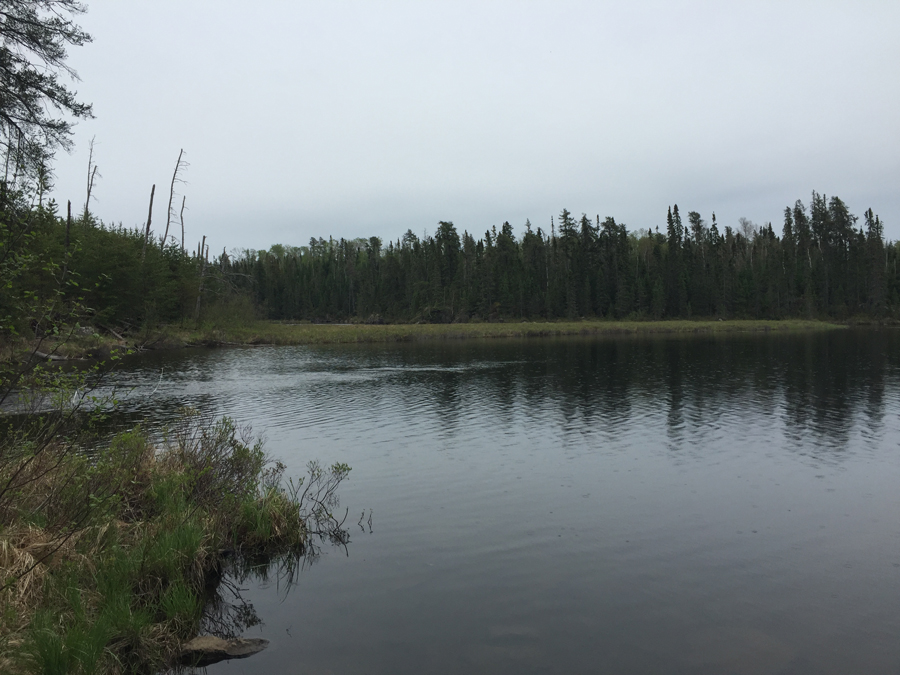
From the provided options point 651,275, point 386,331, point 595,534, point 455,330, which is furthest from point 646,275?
point 595,534

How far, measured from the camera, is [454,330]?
81938 mm

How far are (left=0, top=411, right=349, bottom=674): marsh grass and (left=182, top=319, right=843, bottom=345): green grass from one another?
177 feet

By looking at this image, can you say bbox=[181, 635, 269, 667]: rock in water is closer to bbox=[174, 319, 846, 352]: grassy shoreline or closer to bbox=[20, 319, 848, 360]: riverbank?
bbox=[20, 319, 848, 360]: riverbank

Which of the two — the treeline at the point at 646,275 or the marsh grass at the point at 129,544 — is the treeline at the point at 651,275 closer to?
the treeline at the point at 646,275

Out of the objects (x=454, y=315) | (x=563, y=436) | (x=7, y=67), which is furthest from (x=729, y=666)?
(x=454, y=315)

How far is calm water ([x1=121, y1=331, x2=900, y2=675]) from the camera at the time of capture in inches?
287

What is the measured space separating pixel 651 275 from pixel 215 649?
105 m

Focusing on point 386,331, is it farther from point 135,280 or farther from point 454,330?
point 135,280

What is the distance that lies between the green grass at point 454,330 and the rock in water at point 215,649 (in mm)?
58343

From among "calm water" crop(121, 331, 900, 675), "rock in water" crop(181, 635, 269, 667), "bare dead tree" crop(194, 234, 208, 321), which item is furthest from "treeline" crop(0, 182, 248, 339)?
"rock in water" crop(181, 635, 269, 667)

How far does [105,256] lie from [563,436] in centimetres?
4406

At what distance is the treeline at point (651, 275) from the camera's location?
325 ft

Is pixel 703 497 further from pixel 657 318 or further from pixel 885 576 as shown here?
pixel 657 318

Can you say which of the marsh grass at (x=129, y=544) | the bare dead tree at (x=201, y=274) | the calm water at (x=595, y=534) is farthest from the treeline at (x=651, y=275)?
the marsh grass at (x=129, y=544)
